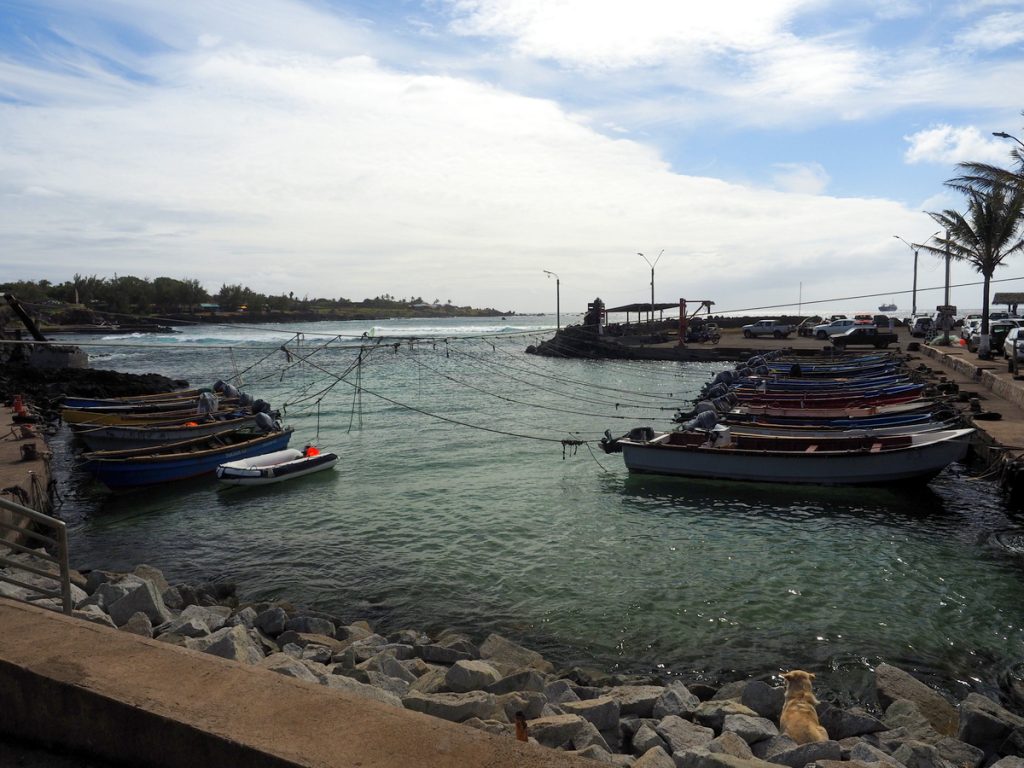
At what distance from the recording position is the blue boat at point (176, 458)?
2018 cm

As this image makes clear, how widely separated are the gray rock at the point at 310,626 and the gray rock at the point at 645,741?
509 cm

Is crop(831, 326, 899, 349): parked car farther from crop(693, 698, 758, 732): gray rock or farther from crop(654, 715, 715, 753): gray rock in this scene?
crop(654, 715, 715, 753): gray rock

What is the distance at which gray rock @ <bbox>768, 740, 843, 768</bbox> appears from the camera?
21.8 ft

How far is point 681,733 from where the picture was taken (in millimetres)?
7301

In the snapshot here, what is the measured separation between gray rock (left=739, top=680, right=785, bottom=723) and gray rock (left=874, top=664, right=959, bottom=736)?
136 centimetres

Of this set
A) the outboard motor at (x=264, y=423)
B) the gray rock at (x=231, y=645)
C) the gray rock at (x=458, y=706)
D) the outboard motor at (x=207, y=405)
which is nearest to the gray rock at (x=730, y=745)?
the gray rock at (x=458, y=706)

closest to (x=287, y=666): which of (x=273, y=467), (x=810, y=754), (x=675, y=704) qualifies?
(x=675, y=704)

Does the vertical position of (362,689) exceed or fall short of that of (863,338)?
it falls short

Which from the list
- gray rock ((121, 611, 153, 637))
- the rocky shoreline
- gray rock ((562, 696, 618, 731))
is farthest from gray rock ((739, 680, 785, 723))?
gray rock ((121, 611, 153, 637))

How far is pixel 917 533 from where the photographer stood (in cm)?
1587

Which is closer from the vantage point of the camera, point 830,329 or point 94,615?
point 94,615

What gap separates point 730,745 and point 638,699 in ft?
4.85

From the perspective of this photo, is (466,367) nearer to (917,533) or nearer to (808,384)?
(808,384)

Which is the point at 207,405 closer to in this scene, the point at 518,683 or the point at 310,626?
the point at 310,626
